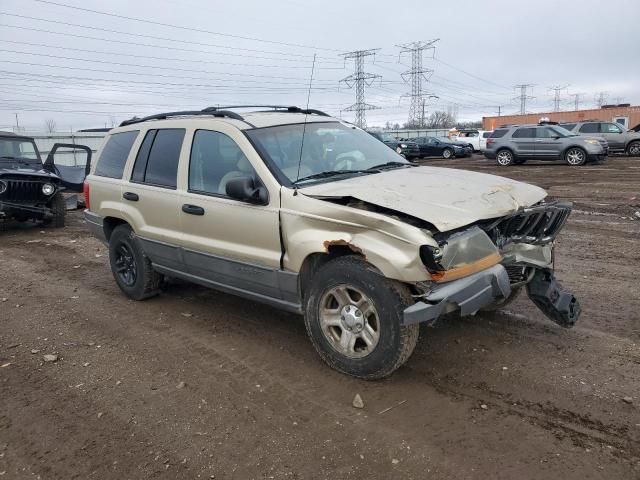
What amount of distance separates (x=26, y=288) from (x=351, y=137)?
4403mm

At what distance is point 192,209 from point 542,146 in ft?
66.5

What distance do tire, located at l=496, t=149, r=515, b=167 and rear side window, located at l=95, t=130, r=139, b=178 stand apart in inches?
782

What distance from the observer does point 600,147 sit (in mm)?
20672

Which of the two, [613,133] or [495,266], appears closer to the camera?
[495,266]

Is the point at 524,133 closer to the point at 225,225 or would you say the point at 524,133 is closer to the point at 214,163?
the point at 214,163

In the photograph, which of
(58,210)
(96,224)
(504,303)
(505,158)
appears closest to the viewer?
(504,303)

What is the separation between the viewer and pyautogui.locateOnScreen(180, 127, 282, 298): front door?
13.2ft

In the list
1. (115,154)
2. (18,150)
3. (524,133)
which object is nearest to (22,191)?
(18,150)

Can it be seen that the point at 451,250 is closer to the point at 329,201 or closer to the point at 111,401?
the point at 329,201

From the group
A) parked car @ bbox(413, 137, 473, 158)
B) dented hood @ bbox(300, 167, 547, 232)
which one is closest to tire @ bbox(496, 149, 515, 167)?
parked car @ bbox(413, 137, 473, 158)

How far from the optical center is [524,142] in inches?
869

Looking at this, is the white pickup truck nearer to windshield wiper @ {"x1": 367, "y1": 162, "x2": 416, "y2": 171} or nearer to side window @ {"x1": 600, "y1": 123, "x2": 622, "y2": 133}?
side window @ {"x1": 600, "y1": 123, "x2": 622, "y2": 133}

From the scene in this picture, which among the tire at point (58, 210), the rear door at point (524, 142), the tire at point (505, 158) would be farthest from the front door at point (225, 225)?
the tire at point (505, 158)

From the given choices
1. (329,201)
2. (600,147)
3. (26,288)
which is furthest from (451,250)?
(600,147)
